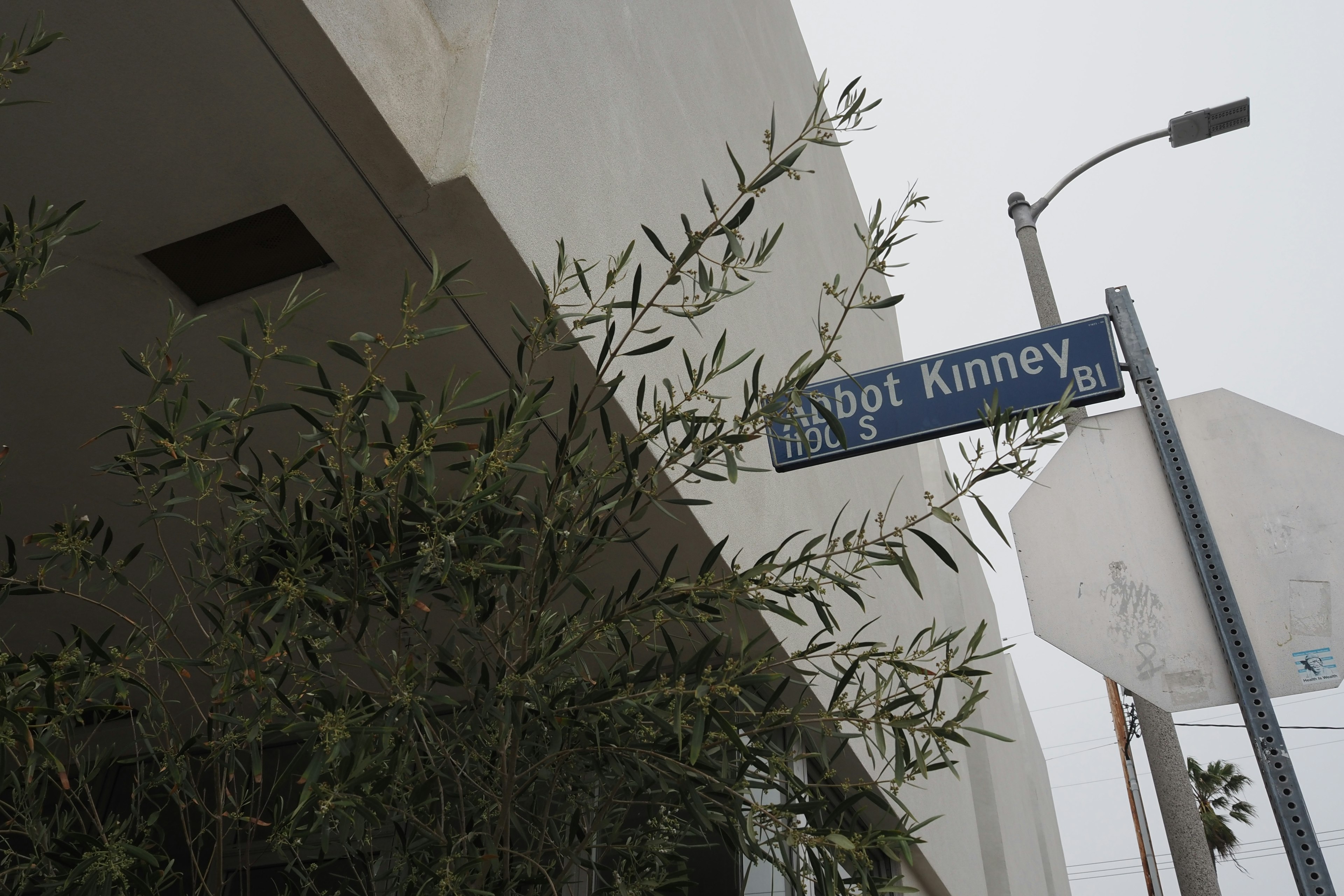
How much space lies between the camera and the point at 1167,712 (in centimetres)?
308

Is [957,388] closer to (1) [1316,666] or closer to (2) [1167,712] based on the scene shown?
(1) [1316,666]

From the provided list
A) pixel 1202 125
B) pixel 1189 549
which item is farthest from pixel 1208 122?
pixel 1189 549

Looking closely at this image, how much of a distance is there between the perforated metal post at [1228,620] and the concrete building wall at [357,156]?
1.30 meters

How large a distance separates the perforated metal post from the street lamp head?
3109mm

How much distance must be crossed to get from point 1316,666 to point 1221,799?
23755mm

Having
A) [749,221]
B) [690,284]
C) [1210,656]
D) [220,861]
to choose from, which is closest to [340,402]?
[220,861]

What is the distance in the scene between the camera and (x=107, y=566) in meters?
1.73

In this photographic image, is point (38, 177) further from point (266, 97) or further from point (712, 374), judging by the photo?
point (712, 374)

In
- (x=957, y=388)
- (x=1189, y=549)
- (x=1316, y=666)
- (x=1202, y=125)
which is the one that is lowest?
(x=1316, y=666)

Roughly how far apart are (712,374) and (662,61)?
7.84 feet

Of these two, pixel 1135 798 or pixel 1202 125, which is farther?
pixel 1135 798

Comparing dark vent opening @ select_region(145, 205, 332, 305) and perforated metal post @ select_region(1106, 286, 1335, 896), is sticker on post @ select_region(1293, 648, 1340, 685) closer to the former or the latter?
perforated metal post @ select_region(1106, 286, 1335, 896)

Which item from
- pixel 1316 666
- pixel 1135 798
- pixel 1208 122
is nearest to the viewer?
pixel 1316 666

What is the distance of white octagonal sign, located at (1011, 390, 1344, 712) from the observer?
1.87m
